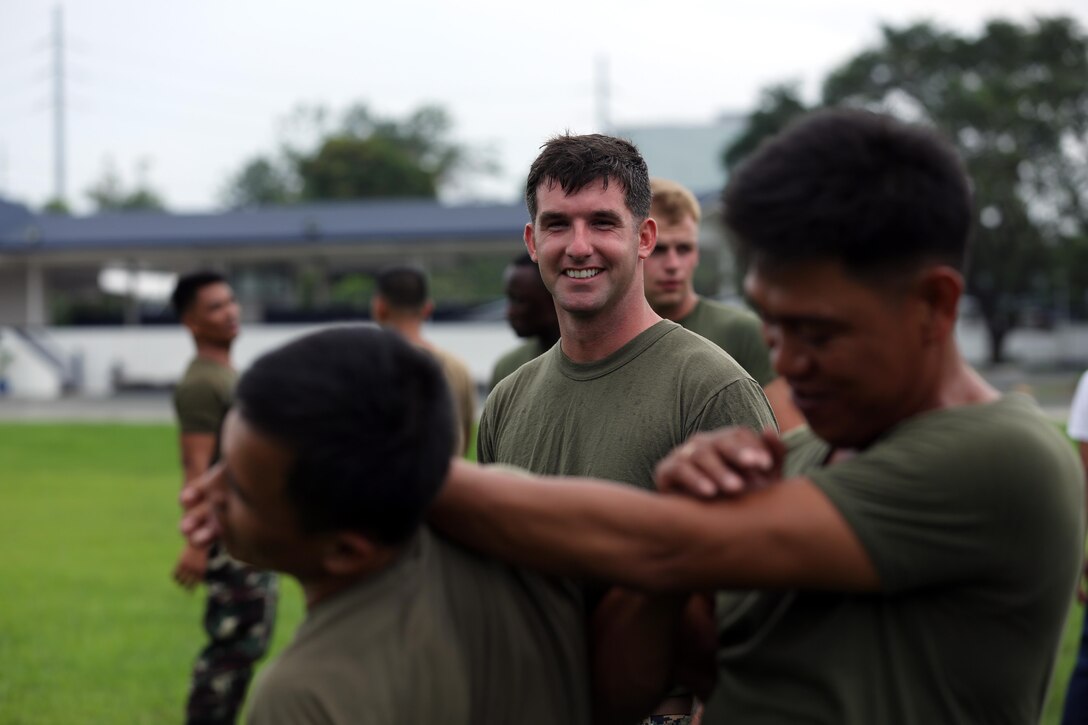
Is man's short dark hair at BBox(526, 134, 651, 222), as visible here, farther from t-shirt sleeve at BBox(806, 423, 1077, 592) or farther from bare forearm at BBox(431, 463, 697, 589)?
t-shirt sleeve at BBox(806, 423, 1077, 592)

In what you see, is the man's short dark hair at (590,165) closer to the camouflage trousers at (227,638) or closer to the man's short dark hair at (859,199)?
Result: the man's short dark hair at (859,199)

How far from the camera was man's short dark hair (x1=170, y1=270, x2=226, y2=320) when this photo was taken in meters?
7.38

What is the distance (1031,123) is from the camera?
38.0m

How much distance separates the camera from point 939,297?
178cm

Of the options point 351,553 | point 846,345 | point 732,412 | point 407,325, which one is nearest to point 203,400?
point 407,325

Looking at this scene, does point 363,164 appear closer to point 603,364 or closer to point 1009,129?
point 1009,129

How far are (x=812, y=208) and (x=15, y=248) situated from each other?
1709 inches

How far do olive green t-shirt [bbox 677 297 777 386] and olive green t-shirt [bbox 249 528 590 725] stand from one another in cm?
361

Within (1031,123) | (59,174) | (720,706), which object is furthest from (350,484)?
(59,174)

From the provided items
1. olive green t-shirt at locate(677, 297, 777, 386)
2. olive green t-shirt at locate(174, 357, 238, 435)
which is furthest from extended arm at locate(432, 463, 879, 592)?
olive green t-shirt at locate(174, 357, 238, 435)

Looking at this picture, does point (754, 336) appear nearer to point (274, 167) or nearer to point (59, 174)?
point (59, 174)

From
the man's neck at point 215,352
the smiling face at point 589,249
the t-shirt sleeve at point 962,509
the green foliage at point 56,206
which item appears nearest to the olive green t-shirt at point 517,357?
the man's neck at point 215,352

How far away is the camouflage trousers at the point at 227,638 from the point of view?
654 cm

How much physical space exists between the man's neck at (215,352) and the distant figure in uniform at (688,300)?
9.55 feet
